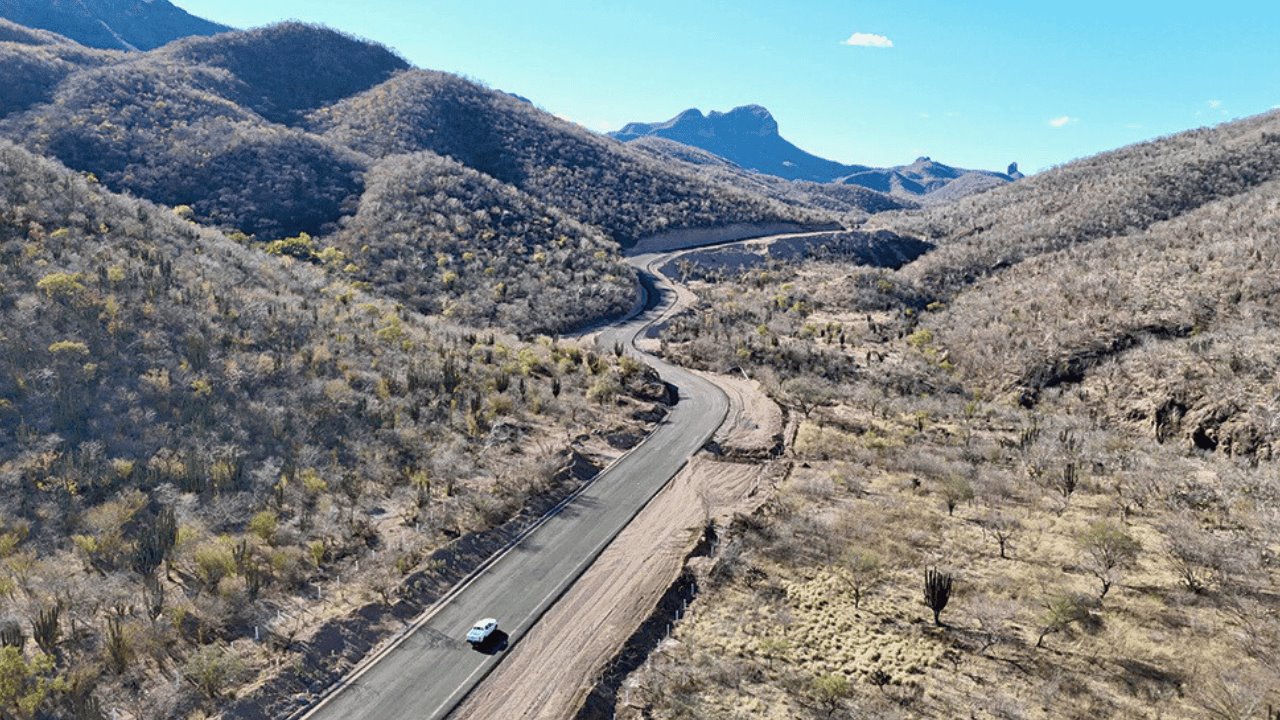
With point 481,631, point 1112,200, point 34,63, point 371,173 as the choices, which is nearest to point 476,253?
point 371,173

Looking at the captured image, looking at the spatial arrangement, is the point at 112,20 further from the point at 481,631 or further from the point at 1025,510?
the point at 1025,510

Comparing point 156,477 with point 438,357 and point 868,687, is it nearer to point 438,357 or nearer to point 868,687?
point 438,357

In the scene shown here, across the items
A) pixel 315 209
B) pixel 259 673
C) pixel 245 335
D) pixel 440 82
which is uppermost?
pixel 440 82

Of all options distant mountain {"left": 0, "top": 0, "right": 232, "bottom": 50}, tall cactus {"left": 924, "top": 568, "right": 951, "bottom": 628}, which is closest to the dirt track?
tall cactus {"left": 924, "top": 568, "right": 951, "bottom": 628}

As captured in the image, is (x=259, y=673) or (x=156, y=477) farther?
(x=156, y=477)

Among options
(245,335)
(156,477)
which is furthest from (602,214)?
(156,477)

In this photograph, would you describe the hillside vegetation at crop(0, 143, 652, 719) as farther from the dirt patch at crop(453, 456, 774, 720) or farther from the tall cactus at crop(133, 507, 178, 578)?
the dirt patch at crop(453, 456, 774, 720)

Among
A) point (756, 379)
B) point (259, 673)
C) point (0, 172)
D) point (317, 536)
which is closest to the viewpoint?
point (259, 673)
